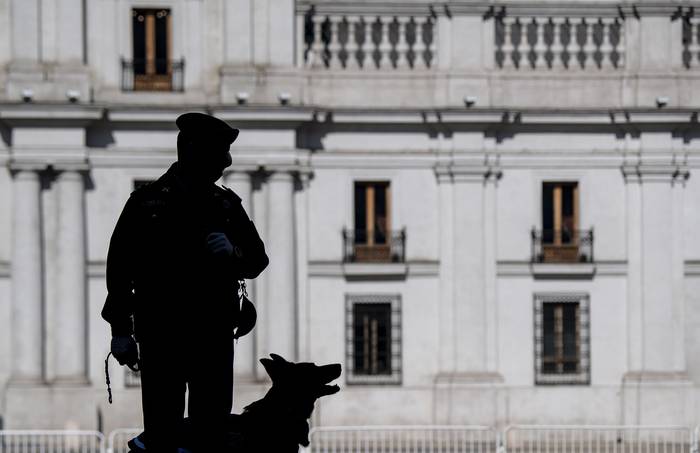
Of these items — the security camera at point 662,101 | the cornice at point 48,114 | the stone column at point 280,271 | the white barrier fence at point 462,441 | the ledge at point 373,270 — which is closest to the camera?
the white barrier fence at point 462,441

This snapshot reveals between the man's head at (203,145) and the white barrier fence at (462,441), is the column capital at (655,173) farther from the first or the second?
the man's head at (203,145)

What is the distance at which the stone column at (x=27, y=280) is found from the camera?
3797 cm

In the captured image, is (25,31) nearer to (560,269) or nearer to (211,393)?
(560,269)

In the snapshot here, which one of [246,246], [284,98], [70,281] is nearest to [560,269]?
[284,98]

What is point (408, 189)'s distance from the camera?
39375 mm

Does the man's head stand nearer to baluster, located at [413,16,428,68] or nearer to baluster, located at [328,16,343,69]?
baluster, located at [328,16,343,69]

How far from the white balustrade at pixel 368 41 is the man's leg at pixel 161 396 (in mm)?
28473

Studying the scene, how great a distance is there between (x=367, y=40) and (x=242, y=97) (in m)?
2.98

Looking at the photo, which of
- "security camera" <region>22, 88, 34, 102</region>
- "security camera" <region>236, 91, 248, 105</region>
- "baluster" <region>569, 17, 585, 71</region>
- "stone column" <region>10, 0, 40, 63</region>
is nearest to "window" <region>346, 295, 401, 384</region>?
"security camera" <region>236, 91, 248, 105</region>

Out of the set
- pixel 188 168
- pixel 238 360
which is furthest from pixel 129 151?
pixel 188 168

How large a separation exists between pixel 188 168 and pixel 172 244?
49 cm

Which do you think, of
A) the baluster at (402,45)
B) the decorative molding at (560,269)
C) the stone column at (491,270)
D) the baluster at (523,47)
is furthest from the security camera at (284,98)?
the decorative molding at (560,269)

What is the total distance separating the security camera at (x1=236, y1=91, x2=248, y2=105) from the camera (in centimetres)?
3812

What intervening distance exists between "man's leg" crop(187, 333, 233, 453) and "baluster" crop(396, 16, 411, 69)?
94.0 ft
